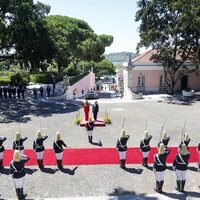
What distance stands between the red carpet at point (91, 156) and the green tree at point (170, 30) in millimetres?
20078

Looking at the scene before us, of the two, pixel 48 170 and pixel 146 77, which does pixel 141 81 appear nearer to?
pixel 146 77

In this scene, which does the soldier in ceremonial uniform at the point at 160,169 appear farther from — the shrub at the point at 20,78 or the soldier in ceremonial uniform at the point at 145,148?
A: the shrub at the point at 20,78

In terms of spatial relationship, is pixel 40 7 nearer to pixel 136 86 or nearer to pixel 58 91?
pixel 58 91

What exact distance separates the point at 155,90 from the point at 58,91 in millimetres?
11709

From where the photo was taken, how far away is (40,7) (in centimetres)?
3362

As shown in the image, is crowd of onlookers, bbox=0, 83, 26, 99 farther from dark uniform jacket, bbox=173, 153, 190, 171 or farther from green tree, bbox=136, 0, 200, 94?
dark uniform jacket, bbox=173, 153, 190, 171

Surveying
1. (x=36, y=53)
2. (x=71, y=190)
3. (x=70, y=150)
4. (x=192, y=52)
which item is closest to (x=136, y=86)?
(x=192, y=52)

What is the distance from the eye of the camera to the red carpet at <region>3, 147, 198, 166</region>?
14844 millimetres

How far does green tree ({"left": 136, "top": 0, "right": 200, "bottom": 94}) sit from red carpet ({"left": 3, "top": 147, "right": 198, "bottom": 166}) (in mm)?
20078

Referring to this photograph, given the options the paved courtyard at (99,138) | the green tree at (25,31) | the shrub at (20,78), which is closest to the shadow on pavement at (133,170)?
the paved courtyard at (99,138)

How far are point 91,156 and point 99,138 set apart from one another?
3.36 meters

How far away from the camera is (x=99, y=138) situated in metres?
19.0

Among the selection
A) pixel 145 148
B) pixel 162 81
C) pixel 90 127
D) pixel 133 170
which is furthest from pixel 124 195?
pixel 162 81

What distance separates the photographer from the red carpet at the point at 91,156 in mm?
14844
